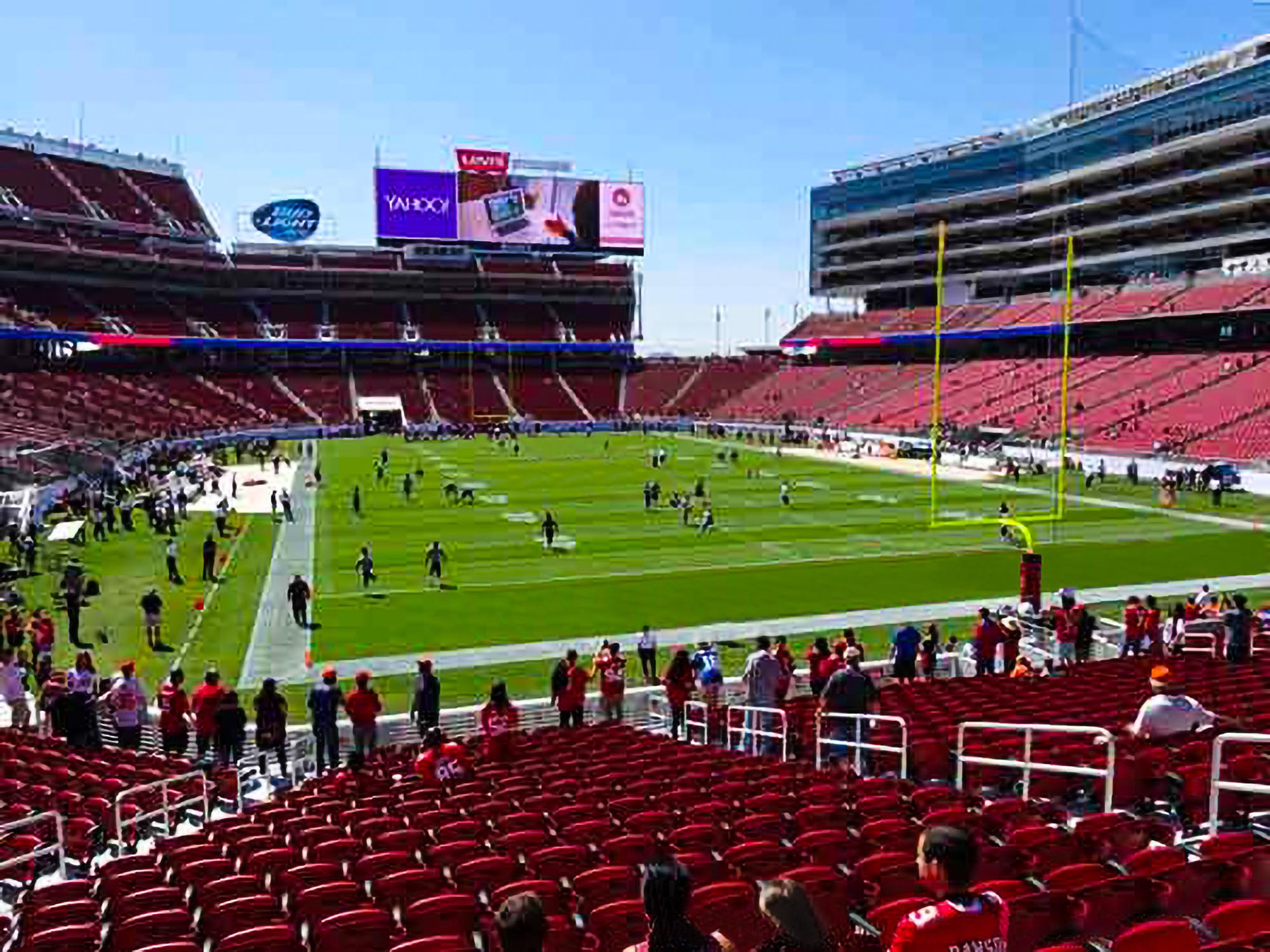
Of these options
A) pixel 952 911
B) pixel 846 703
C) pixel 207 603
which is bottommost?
pixel 207 603

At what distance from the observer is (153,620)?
19203mm

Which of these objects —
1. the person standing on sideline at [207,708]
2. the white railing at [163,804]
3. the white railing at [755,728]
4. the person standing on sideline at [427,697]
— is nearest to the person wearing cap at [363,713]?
the person standing on sideline at [427,697]

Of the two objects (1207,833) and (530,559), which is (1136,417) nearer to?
(530,559)

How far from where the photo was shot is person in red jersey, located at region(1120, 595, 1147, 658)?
16391 millimetres

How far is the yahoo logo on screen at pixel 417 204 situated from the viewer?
84.1 metres

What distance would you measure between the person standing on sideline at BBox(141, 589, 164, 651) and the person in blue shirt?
13.2 m

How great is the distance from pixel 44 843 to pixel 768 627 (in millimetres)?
14222

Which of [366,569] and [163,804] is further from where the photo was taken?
[366,569]

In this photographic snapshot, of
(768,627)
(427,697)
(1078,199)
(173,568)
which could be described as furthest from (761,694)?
(1078,199)

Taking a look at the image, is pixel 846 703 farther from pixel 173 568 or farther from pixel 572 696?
pixel 173 568

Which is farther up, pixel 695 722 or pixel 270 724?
pixel 270 724

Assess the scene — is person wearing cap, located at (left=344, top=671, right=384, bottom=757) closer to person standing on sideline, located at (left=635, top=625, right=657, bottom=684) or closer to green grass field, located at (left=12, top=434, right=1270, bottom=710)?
green grass field, located at (left=12, top=434, right=1270, bottom=710)

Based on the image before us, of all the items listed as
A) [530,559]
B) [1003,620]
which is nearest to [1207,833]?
[1003,620]

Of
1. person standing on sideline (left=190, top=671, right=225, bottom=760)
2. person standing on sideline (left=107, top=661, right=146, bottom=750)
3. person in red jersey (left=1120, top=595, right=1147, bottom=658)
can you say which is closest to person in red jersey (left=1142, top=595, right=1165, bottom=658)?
person in red jersey (left=1120, top=595, right=1147, bottom=658)
